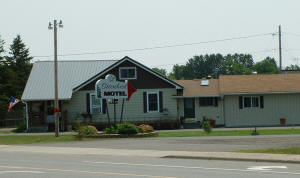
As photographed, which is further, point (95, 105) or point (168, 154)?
point (95, 105)

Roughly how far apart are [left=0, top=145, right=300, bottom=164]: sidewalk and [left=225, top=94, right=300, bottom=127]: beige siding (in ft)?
67.9

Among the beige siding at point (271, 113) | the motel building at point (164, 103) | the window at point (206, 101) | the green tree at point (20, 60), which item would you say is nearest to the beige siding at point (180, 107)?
the motel building at point (164, 103)

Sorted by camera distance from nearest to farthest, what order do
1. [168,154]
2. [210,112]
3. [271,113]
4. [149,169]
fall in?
1. [149,169]
2. [168,154]
3. [271,113]
4. [210,112]

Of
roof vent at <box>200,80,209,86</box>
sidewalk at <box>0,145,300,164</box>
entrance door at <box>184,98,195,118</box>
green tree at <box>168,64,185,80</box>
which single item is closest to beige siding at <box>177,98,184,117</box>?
entrance door at <box>184,98,195,118</box>

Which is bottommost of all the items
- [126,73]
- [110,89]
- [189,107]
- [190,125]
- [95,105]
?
[190,125]

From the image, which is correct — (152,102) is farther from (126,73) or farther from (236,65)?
(236,65)

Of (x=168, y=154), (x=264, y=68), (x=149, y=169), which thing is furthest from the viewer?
(x=264, y=68)

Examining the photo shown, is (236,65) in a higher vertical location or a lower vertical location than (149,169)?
higher

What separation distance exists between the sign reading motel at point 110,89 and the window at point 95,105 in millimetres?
9265

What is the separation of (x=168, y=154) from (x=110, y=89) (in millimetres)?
14220

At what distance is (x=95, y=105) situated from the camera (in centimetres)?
4344

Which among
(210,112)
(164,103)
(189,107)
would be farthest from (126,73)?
(210,112)

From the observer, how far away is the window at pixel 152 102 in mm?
43531

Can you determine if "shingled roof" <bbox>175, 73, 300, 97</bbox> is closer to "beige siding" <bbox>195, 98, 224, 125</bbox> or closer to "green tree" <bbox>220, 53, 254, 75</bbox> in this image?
"beige siding" <bbox>195, 98, 224, 125</bbox>
